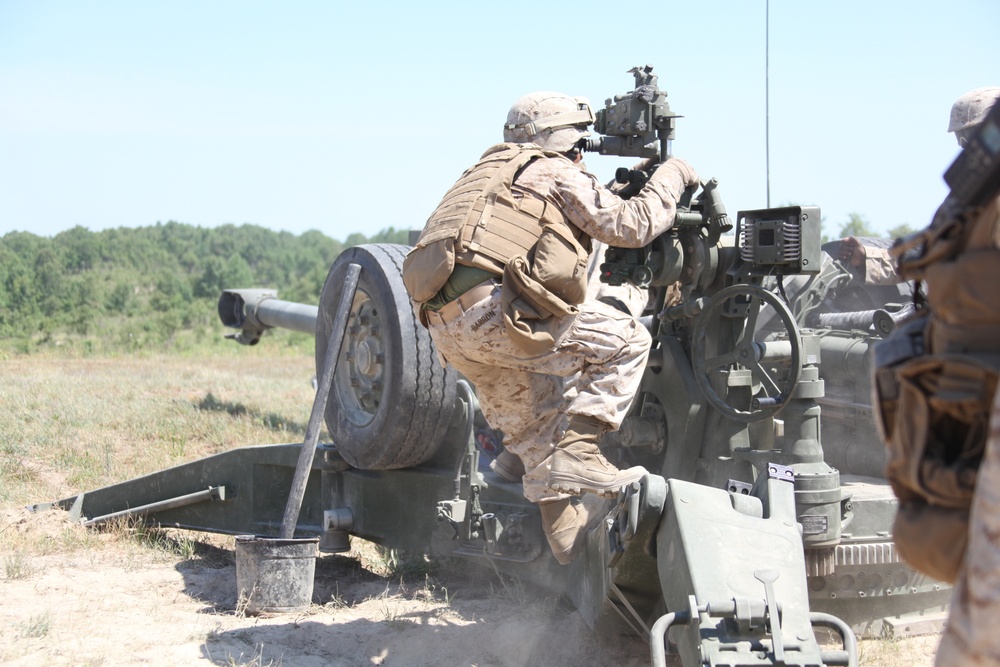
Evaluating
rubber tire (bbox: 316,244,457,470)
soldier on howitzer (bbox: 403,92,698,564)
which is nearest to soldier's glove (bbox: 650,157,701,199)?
soldier on howitzer (bbox: 403,92,698,564)

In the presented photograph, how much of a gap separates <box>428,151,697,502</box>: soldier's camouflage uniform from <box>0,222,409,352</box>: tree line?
1046 cm

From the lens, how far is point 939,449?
6.57ft

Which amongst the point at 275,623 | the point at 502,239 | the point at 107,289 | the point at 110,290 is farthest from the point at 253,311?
the point at 110,290

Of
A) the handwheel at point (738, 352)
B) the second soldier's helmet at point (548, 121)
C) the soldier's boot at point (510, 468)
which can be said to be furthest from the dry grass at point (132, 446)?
the second soldier's helmet at point (548, 121)

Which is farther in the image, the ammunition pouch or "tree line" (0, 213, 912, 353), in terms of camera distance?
"tree line" (0, 213, 912, 353)

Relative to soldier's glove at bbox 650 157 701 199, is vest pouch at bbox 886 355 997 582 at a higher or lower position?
lower

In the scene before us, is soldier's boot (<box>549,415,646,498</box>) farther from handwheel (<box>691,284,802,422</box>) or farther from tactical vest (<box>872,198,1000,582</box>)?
tactical vest (<box>872,198,1000,582</box>)

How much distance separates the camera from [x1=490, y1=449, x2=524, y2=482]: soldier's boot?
4.95 metres

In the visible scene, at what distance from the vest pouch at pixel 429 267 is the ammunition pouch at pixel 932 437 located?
2.20 meters

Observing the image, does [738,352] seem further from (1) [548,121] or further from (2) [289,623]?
(2) [289,623]

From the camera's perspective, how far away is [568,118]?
178 inches

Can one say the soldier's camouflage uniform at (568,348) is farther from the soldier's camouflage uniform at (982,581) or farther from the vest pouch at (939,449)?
the soldier's camouflage uniform at (982,581)

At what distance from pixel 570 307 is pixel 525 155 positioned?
62 cm

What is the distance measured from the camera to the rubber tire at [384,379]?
16.6ft
